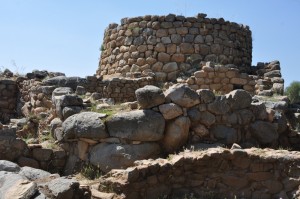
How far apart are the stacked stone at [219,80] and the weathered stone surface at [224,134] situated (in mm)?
3459

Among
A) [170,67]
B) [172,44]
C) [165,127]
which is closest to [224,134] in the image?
[165,127]

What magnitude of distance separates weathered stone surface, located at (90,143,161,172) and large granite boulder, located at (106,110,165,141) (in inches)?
6.6

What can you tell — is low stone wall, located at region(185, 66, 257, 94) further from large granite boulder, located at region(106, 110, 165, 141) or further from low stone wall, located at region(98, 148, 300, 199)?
low stone wall, located at region(98, 148, 300, 199)

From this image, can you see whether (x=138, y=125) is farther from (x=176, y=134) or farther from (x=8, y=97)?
(x=8, y=97)

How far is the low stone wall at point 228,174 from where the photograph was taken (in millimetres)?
6676

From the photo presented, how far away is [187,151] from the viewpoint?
7281 millimetres

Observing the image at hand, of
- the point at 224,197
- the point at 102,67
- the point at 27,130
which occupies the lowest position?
the point at 224,197

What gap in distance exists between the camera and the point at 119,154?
7.41 meters

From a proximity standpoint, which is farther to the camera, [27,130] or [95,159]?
[27,130]

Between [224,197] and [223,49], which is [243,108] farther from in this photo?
[223,49]

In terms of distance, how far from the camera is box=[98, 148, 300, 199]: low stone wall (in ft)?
21.9

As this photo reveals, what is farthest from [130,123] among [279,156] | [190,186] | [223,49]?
[223,49]

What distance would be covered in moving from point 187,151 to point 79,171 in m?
2.05

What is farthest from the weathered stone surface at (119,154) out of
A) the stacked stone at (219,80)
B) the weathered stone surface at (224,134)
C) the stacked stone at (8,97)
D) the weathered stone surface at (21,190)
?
the stacked stone at (8,97)
